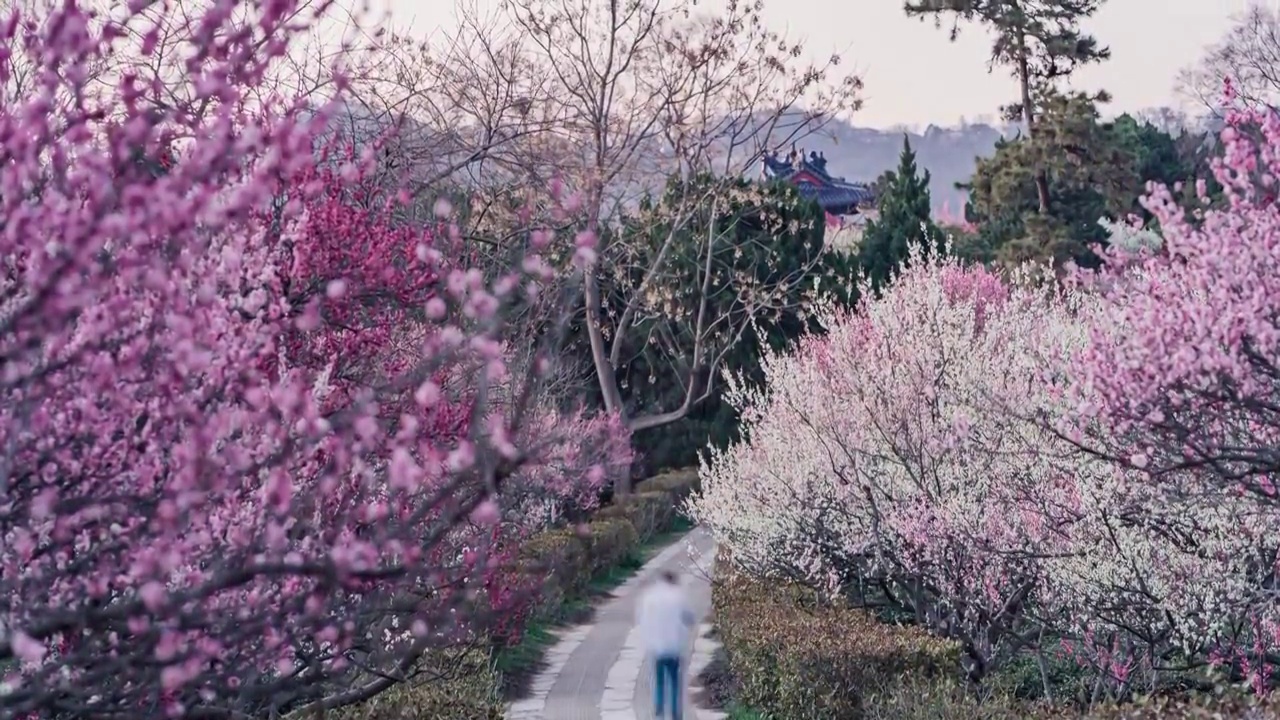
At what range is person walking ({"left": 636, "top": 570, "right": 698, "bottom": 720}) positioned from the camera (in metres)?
13.0

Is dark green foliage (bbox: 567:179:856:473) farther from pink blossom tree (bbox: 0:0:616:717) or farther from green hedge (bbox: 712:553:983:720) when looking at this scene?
pink blossom tree (bbox: 0:0:616:717)

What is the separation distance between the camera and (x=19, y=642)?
3.53 m

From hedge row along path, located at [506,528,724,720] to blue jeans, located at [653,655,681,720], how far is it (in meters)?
1.83

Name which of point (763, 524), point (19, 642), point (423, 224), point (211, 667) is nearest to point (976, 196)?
point (763, 524)

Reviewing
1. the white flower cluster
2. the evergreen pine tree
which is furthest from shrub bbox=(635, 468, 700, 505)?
the white flower cluster

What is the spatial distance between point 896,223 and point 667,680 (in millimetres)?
27466

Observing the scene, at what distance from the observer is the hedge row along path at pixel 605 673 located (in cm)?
1538

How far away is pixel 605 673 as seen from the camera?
17.8 meters

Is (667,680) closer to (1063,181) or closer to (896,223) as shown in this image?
(1063,181)

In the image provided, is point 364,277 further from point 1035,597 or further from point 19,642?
point 1035,597

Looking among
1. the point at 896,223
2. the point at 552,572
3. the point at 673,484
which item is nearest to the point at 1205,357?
the point at 552,572

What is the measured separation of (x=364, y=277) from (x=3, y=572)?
3.55 meters

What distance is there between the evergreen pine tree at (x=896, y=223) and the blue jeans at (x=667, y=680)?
83.1ft

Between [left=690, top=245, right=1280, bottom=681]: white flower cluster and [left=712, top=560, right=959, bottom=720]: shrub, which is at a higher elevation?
[left=690, top=245, right=1280, bottom=681]: white flower cluster
